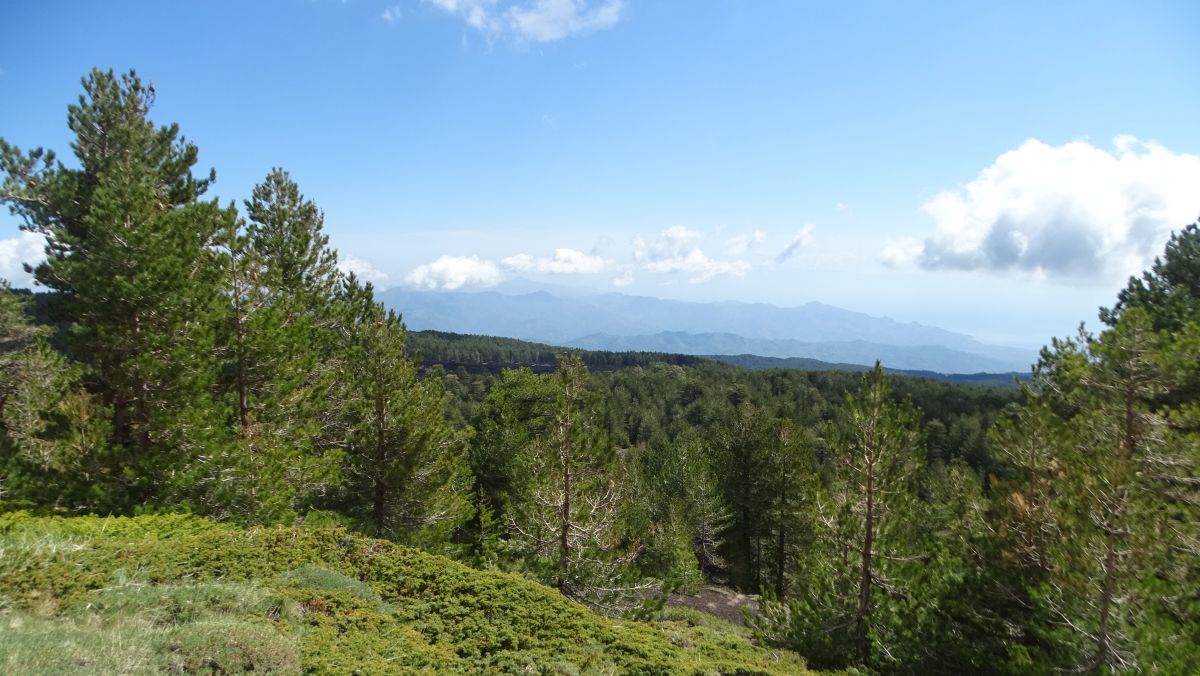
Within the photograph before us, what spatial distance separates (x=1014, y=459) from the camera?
36.3 feet

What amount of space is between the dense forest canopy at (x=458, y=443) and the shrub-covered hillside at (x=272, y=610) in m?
2.58

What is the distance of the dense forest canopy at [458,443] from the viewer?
846 centimetres

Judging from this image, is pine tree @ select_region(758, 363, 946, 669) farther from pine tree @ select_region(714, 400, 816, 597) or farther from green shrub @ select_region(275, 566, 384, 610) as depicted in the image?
pine tree @ select_region(714, 400, 816, 597)

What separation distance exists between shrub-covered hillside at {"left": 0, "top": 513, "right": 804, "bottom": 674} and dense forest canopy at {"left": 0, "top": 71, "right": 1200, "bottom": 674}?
2.58 meters

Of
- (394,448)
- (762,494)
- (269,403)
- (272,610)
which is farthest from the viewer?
(762,494)

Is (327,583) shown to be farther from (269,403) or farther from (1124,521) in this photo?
(1124,521)

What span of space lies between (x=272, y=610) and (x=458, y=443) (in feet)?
38.7

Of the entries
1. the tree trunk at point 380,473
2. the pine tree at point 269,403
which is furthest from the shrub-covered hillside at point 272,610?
the tree trunk at point 380,473

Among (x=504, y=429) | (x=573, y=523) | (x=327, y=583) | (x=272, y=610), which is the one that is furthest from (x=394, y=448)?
(x=272, y=610)

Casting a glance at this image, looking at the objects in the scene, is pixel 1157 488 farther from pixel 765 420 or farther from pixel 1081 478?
pixel 765 420

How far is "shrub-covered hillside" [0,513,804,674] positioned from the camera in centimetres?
555

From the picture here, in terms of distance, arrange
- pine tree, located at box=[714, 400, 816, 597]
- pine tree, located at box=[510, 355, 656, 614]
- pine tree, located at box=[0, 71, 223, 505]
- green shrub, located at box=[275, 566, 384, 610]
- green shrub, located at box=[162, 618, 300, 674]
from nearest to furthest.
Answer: green shrub, located at box=[162, 618, 300, 674], green shrub, located at box=[275, 566, 384, 610], pine tree, located at box=[0, 71, 223, 505], pine tree, located at box=[510, 355, 656, 614], pine tree, located at box=[714, 400, 816, 597]

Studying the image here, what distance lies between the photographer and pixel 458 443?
19000mm

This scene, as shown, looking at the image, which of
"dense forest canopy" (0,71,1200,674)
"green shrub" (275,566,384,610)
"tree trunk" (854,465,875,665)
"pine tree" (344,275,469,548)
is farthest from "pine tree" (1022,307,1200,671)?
"pine tree" (344,275,469,548)
